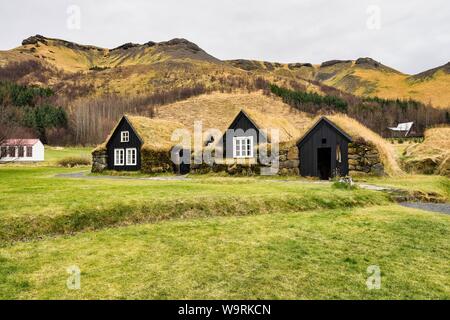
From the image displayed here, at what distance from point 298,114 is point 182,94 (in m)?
49.3

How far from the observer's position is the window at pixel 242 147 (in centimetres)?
3572

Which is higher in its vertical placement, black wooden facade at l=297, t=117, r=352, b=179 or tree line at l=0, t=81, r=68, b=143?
tree line at l=0, t=81, r=68, b=143

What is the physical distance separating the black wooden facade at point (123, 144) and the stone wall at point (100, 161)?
48 cm

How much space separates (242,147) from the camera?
119ft

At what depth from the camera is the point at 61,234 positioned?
1266 cm

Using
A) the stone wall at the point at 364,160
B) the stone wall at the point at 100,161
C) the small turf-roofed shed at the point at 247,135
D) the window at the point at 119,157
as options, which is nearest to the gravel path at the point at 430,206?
the stone wall at the point at 364,160

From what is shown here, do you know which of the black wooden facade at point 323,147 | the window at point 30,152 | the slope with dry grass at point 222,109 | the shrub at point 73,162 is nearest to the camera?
the black wooden facade at point 323,147

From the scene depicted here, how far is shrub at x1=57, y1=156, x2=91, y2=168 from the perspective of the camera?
62244mm

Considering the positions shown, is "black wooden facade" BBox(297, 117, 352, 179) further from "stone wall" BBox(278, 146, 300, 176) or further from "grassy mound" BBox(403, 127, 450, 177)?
"grassy mound" BBox(403, 127, 450, 177)

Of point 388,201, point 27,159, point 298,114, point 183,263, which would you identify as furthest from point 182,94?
point 183,263

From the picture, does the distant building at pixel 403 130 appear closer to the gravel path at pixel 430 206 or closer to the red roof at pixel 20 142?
the gravel path at pixel 430 206

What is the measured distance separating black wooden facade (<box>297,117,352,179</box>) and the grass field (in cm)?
1238

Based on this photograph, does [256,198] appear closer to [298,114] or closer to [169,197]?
[169,197]

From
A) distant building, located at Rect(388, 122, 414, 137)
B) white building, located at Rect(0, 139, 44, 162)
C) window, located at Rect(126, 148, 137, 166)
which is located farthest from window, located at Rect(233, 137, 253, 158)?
distant building, located at Rect(388, 122, 414, 137)
